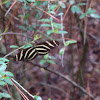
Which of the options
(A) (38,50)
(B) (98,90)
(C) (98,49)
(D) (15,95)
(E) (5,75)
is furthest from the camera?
(C) (98,49)

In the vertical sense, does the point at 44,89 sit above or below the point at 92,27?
below

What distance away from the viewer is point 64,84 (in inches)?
90.9

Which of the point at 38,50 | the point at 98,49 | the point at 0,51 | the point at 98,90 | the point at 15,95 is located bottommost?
the point at 98,90

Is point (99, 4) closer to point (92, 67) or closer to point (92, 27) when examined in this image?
point (92, 27)

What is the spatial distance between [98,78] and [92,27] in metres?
0.84

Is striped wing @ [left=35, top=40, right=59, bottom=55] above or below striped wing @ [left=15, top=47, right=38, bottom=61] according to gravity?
above

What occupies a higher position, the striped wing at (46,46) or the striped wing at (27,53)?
the striped wing at (46,46)

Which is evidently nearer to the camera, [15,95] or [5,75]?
[5,75]

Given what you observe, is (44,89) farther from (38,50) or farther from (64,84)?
(38,50)

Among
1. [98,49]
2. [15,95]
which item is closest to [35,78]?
[98,49]

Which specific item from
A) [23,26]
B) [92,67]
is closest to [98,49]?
Result: [92,67]

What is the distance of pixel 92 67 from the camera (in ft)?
A: 7.94

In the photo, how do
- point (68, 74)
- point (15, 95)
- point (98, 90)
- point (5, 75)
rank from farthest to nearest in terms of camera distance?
point (68, 74) < point (98, 90) < point (15, 95) < point (5, 75)

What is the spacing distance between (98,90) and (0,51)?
5.27 ft
